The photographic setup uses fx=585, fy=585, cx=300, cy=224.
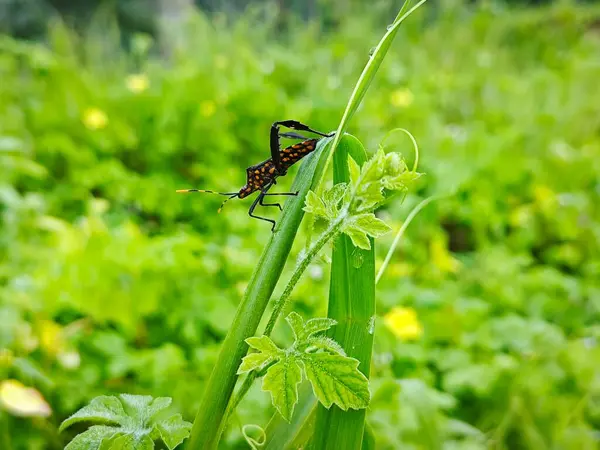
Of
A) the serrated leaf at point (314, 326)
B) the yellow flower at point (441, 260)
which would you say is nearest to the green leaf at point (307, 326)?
the serrated leaf at point (314, 326)

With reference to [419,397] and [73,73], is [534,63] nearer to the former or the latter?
[73,73]

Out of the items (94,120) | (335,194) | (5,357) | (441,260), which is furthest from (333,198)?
(94,120)

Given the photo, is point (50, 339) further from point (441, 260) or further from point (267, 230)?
point (441, 260)

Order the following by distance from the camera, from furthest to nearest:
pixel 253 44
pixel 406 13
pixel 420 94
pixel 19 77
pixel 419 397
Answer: pixel 253 44, pixel 420 94, pixel 19 77, pixel 419 397, pixel 406 13

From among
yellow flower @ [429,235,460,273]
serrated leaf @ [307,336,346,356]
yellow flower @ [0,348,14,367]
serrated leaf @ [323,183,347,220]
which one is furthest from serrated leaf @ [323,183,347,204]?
yellow flower @ [429,235,460,273]

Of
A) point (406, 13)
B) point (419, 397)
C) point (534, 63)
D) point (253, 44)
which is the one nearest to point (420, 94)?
point (253, 44)
